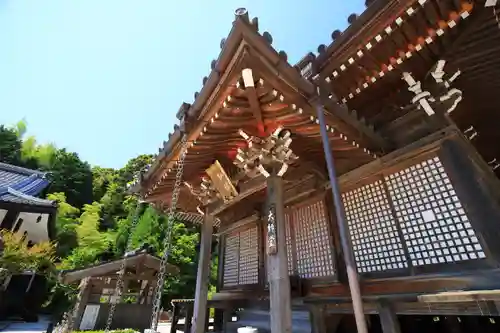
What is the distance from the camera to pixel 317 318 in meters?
4.81

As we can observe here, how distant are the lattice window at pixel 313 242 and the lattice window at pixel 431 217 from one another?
1.41 meters

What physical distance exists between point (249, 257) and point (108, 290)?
36.6ft

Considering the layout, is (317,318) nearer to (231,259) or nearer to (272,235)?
(272,235)

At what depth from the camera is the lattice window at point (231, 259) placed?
7828mm

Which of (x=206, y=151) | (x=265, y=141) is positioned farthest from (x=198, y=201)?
(x=265, y=141)

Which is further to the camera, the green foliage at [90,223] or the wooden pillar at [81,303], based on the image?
the green foliage at [90,223]

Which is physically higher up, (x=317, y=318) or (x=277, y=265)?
(x=277, y=265)

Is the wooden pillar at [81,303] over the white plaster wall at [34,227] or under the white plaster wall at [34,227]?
under

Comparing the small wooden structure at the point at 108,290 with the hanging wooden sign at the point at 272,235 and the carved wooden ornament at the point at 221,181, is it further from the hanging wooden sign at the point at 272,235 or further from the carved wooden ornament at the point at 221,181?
the hanging wooden sign at the point at 272,235

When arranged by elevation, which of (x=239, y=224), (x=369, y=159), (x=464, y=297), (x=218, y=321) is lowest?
(x=218, y=321)

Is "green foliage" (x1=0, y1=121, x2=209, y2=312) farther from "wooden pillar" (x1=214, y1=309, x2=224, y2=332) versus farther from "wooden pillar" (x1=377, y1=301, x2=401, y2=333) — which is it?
"wooden pillar" (x1=377, y1=301, x2=401, y2=333)

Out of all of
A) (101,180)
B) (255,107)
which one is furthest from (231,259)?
(101,180)

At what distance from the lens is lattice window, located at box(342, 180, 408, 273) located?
4500 millimetres

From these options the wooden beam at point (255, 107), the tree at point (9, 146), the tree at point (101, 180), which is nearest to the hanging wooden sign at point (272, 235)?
the wooden beam at point (255, 107)
